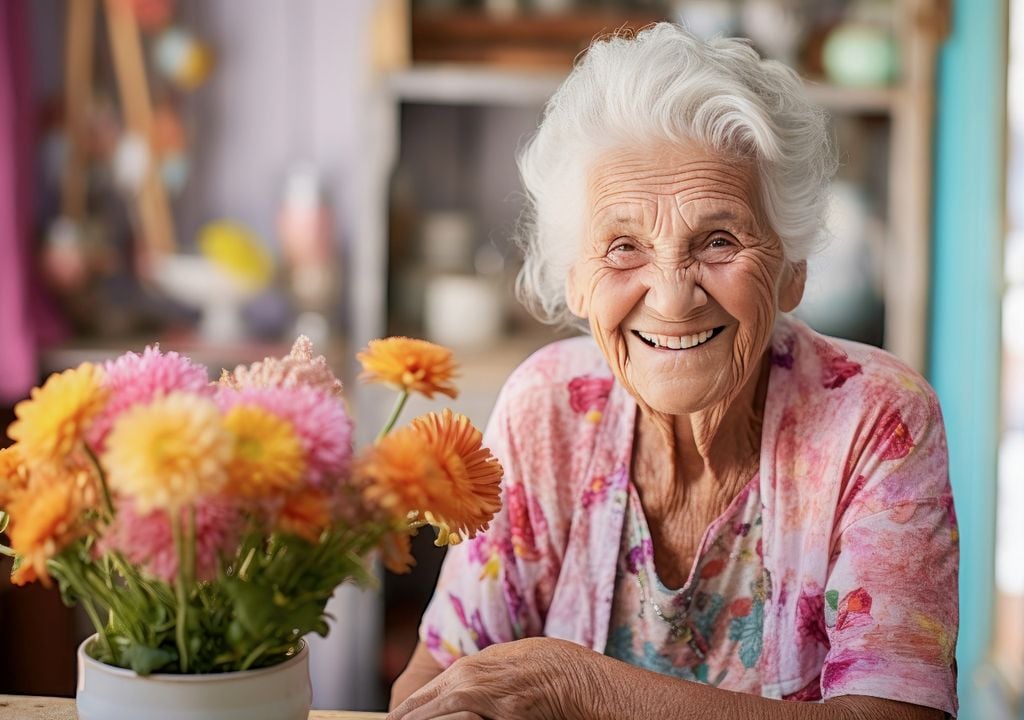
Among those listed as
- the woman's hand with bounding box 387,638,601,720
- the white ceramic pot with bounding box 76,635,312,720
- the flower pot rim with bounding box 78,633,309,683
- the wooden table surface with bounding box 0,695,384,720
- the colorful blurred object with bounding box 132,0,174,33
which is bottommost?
A: the wooden table surface with bounding box 0,695,384,720

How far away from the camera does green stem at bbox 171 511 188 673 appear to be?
73 centimetres

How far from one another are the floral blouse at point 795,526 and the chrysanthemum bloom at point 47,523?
0.73 meters

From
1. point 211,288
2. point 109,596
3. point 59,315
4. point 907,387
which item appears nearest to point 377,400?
point 211,288

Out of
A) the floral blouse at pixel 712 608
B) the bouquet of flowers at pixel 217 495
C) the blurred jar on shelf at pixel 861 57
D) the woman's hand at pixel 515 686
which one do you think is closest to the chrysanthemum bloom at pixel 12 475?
the bouquet of flowers at pixel 217 495

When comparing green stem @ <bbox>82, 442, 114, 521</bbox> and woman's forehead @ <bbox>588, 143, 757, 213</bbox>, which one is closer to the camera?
green stem @ <bbox>82, 442, 114, 521</bbox>

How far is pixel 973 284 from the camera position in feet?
9.11

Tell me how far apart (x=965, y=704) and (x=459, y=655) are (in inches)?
76.2

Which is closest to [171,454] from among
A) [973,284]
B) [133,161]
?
[973,284]

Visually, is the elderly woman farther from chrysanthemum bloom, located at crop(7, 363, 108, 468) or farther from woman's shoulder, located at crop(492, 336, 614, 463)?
chrysanthemum bloom, located at crop(7, 363, 108, 468)

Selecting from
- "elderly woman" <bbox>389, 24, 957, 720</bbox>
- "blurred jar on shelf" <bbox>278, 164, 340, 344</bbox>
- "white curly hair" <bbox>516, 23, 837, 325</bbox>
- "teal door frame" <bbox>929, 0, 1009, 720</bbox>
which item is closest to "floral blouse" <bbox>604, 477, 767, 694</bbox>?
"elderly woman" <bbox>389, 24, 957, 720</bbox>

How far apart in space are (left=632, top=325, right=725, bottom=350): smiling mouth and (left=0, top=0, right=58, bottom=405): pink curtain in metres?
2.27

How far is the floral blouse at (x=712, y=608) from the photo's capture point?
141cm

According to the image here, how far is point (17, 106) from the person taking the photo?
3.14 m

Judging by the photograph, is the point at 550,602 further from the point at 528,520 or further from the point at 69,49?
the point at 69,49
